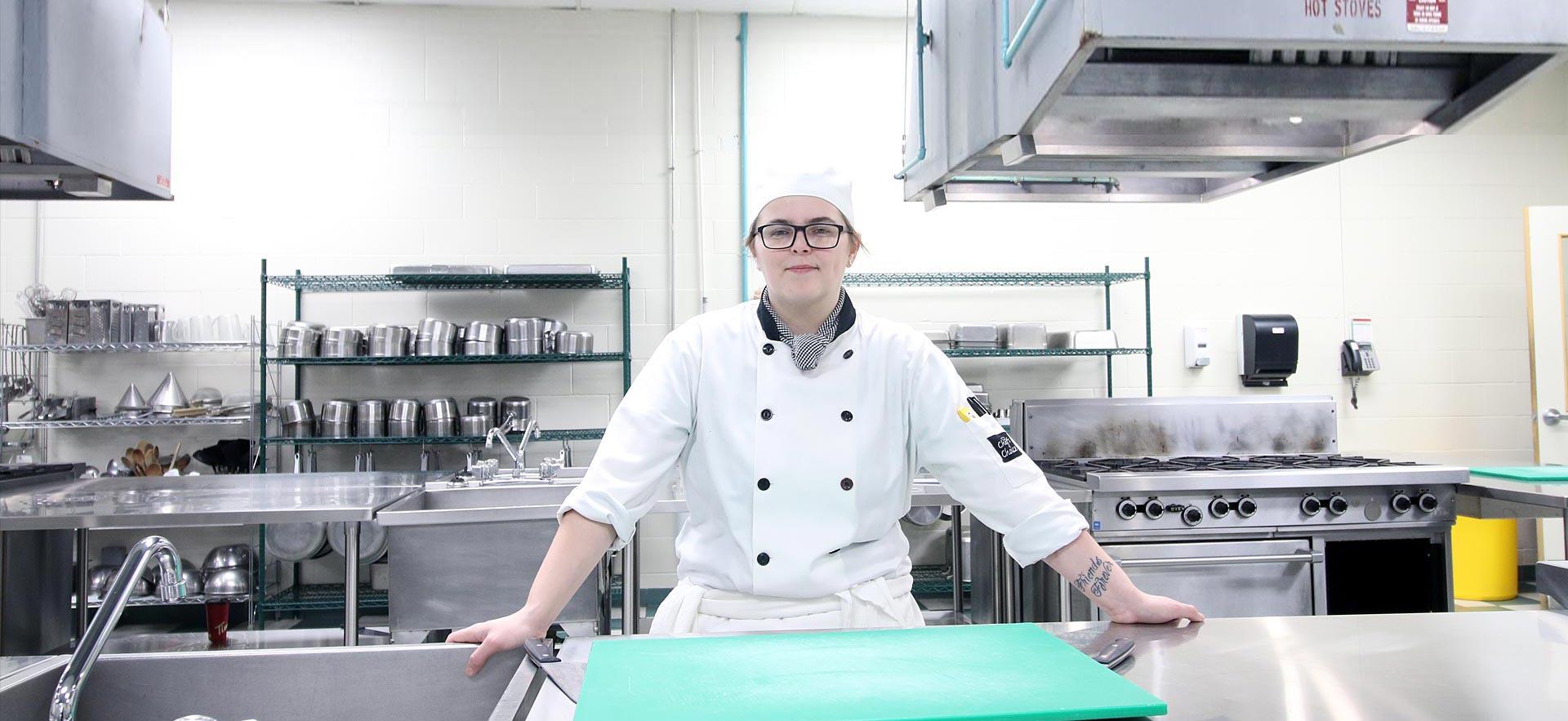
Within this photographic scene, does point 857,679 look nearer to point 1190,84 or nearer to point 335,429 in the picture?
point 1190,84

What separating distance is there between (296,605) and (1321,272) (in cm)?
538

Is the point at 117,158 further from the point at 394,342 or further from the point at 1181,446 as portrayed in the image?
the point at 1181,446

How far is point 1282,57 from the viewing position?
160cm

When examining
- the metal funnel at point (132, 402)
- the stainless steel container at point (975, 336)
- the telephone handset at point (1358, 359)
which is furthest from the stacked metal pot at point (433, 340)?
the telephone handset at point (1358, 359)

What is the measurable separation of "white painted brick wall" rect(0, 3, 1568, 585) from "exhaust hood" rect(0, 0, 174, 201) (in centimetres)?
227

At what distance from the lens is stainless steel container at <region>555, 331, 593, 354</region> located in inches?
179

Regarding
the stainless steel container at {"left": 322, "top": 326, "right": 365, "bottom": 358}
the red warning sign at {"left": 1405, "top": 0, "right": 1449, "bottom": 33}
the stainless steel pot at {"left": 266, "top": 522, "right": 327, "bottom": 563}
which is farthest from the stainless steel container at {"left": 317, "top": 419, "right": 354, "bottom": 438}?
the red warning sign at {"left": 1405, "top": 0, "right": 1449, "bottom": 33}

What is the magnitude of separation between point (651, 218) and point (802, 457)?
349cm

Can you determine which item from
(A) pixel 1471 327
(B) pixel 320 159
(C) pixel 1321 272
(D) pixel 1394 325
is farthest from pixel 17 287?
(A) pixel 1471 327

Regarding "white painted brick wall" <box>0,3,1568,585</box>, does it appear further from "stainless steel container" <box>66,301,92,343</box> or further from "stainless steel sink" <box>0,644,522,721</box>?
"stainless steel sink" <box>0,644,522,721</box>

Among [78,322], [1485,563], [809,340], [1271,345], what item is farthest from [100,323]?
[1485,563]

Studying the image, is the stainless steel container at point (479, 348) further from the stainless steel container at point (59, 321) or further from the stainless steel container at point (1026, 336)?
the stainless steel container at point (1026, 336)

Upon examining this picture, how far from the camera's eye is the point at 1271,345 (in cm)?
493

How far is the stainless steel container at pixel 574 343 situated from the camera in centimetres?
454
